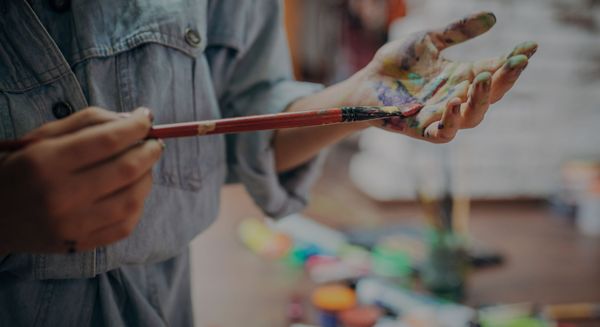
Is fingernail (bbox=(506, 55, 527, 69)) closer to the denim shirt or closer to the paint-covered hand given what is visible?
the paint-covered hand

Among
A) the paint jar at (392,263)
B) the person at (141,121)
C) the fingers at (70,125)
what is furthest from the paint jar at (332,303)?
the fingers at (70,125)

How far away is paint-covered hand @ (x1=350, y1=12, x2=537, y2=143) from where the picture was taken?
475 millimetres

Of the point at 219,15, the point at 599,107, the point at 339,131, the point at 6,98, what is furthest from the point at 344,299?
the point at 599,107

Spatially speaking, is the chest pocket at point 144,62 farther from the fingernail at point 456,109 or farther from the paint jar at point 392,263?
the paint jar at point 392,263

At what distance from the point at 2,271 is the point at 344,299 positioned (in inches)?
23.5

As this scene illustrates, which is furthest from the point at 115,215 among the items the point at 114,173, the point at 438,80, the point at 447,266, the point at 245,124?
the point at 447,266

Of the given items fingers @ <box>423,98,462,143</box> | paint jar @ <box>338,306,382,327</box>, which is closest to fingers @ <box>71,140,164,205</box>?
fingers @ <box>423,98,462,143</box>

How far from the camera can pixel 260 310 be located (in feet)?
3.24

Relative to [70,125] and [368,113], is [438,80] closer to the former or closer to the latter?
[368,113]

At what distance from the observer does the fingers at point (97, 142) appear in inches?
14.5

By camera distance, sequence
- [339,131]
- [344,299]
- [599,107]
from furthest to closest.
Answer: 1. [599,107]
2. [344,299]
3. [339,131]

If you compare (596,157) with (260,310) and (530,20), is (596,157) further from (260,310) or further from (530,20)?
(260,310)

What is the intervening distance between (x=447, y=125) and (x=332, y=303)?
1.75 ft

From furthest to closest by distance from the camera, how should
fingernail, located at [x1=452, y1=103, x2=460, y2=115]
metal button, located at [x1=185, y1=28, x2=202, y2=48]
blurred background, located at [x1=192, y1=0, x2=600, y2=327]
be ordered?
blurred background, located at [x1=192, y1=0, x2=600, y2=327]
metal button, located at [x1=185, y1=28, x2=202, y2=48]
fingernail, located at [x1=452, y1=103, x2=460, y2=115]
